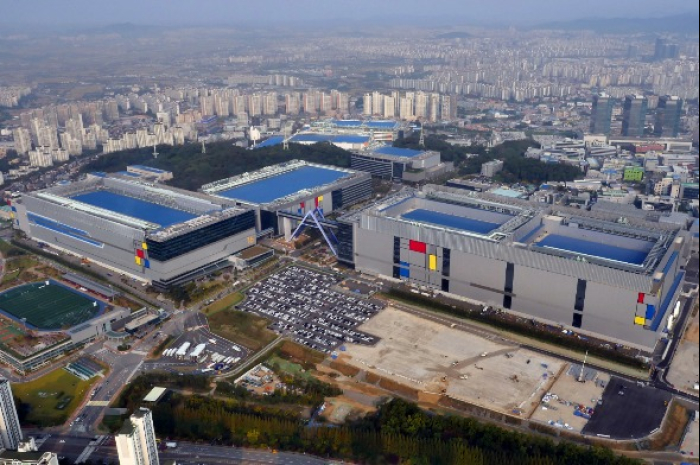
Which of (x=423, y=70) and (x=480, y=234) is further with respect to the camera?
(x=423, y=70)

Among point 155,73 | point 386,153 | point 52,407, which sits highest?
point 155,73

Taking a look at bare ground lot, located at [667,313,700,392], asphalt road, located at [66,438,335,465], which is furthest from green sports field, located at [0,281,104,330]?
bare ground lot, located at [667,313,700,392]

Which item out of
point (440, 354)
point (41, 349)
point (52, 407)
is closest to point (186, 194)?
point (41, 349)

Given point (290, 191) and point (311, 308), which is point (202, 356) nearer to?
point (311, 308)

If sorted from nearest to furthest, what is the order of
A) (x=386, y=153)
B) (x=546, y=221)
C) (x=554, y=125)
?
(x=546, y=221) < (x=386, y=153) < (x=554, y=125)

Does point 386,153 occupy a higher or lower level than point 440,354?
higher

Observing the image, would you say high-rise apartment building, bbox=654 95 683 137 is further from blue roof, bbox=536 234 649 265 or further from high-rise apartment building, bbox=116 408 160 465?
high-rise apartment building, bbox=116 408 160 465

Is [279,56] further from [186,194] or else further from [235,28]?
[186,194]
